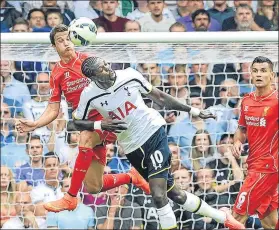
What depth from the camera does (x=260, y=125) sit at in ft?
34.1

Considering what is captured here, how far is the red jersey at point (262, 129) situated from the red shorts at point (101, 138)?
128cm

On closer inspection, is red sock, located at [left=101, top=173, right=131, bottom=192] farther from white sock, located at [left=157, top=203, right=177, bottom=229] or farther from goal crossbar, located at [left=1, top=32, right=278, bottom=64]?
goal crossbar, located at [left=1, top=32, right=278, bottom=64]

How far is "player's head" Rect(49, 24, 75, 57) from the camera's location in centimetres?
1011

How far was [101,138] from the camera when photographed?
1031cm

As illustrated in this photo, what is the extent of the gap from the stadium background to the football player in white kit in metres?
2.06

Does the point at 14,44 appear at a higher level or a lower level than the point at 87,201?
higher

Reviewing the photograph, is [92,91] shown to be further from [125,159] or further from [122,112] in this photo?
[125,159]

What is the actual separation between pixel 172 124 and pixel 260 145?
6.87 ft

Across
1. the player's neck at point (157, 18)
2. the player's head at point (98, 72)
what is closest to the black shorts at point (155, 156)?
the player's head at point (98, 72)

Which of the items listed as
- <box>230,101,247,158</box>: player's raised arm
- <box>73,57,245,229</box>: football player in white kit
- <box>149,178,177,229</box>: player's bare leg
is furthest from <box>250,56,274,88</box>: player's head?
<box>149,178,177,229</box>: player's bare leg

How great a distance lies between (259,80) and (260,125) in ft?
1.42

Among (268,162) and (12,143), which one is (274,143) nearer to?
(268,162)

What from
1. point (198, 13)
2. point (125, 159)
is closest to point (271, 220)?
point (125, 159)

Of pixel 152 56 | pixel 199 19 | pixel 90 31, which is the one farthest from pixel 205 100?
pixel 90 31
